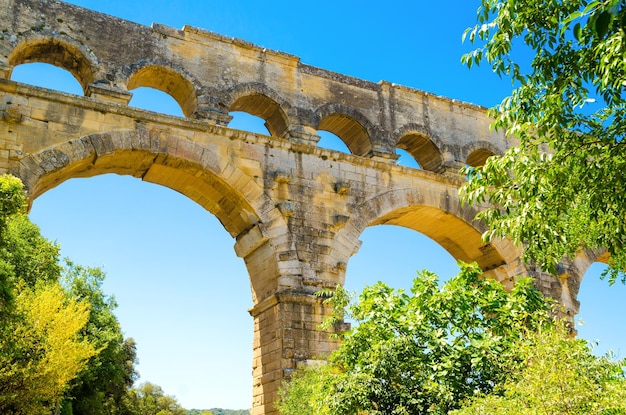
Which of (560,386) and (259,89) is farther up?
(259,89)

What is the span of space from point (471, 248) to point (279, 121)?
5.23 metres

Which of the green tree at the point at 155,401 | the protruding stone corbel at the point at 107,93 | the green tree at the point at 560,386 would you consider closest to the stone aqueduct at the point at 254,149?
the protruding stone corbel at the point at 107,93

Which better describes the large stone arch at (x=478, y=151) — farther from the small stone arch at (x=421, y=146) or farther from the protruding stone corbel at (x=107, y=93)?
the protruding stone corbel at (x=107, y=93)

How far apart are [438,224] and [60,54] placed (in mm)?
8356

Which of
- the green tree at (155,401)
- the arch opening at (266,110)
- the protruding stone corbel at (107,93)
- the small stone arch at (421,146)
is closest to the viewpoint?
the protruding stone corbel at (107,93)

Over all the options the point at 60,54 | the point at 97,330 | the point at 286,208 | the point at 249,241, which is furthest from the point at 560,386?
the point at 97,330

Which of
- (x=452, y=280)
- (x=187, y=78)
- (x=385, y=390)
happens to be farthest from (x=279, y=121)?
(x=385, y=390)

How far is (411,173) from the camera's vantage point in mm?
13211

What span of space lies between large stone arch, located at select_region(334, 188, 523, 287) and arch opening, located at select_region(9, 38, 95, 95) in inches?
215

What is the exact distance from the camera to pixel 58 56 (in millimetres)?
11484

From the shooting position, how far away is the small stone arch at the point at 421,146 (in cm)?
1424

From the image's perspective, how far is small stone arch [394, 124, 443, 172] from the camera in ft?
46.7

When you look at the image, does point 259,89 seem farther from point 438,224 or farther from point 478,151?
point 478,151

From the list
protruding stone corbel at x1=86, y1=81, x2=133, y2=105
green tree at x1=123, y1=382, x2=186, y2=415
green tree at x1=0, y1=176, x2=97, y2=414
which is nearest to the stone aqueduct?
protruding stone corbel at x1=86, y1=81, x2=133, y2=105
